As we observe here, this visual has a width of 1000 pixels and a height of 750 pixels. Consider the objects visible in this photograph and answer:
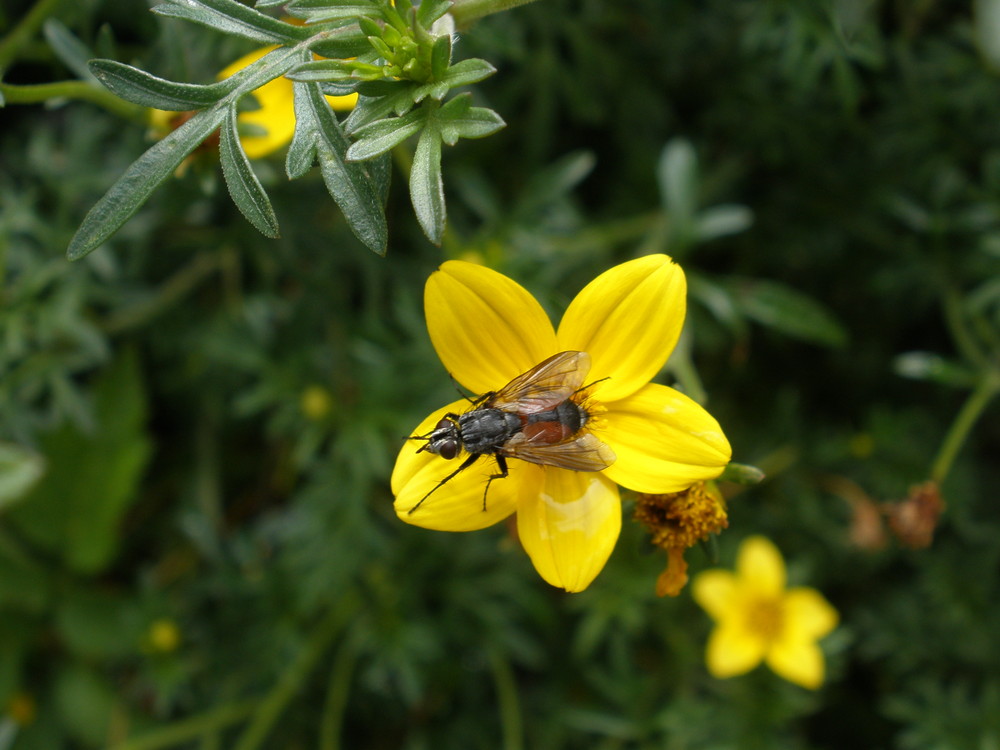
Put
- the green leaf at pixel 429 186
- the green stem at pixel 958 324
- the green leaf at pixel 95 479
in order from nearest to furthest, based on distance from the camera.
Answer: the green leaf at pixel 429 186, the green stem at pixel 958 324, the green leaf at pixel 95 479

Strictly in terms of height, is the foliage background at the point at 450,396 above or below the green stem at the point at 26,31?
below

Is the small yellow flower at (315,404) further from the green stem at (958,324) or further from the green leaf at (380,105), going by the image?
the green stem at (958,324)

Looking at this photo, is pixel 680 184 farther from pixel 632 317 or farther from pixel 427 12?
pixel 427 12

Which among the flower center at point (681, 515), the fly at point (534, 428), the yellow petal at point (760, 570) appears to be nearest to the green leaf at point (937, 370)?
the yellow petal at point (760, 570)

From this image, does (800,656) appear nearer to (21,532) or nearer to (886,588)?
(886,588)

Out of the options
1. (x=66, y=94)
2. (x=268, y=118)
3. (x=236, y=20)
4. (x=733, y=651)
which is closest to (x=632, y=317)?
(x=236, y=20)

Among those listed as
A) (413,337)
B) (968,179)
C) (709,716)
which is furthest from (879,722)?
(413,337)
